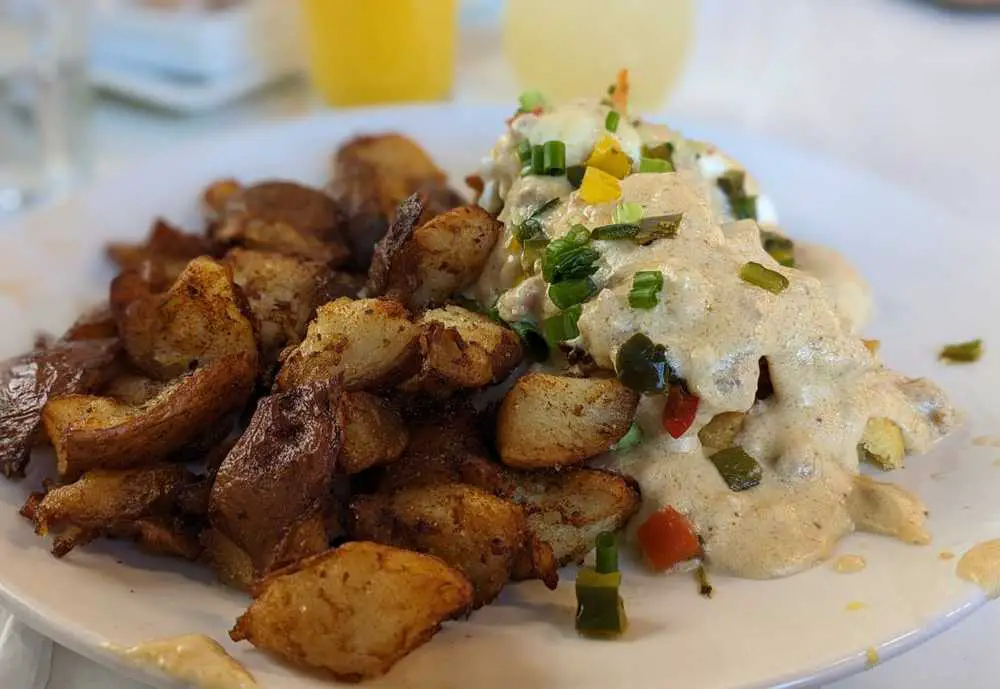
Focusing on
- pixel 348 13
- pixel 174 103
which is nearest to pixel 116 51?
pixel 174 103

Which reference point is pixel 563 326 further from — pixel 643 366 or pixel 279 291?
pixel 279 291

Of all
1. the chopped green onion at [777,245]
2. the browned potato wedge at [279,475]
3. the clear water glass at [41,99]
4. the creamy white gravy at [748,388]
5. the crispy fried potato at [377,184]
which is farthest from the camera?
the clear water glass at [41,99]

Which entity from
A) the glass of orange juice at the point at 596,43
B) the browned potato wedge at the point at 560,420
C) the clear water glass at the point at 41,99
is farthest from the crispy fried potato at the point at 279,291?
the glass of orange juice at the point at 596,43

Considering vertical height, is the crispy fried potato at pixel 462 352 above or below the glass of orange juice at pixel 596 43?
below

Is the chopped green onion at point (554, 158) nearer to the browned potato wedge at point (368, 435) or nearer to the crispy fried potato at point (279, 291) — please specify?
the crispy fried potato at point (279, 291)

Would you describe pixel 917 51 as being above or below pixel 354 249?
above

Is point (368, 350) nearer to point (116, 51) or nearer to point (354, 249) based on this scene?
point (354, 249)
